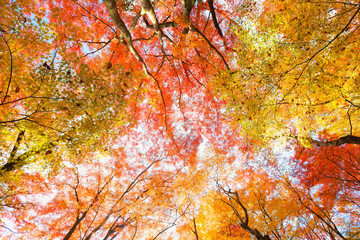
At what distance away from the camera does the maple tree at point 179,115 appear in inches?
135

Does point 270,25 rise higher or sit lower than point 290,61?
higher

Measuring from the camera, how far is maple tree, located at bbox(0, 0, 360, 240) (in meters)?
3.42

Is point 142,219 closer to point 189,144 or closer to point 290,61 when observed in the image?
point 189,144

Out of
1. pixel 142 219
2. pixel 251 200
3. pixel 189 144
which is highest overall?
pixel 189 144

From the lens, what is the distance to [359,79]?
3.92 metres

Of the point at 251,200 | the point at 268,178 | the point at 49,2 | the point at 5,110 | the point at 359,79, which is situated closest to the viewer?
the point at 5,110

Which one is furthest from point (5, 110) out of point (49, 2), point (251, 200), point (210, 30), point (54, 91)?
point (251, 200)

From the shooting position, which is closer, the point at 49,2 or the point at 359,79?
the point at 359,79

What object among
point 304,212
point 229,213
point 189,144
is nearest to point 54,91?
point 189,144

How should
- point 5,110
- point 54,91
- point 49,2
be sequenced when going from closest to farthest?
point 54,91
point 5,110
point 49,2

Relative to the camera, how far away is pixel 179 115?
10.1m

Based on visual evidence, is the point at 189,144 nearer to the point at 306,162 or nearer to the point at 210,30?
the point at 210,30

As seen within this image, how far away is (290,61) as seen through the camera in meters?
3.81

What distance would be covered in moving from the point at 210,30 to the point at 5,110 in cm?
854
